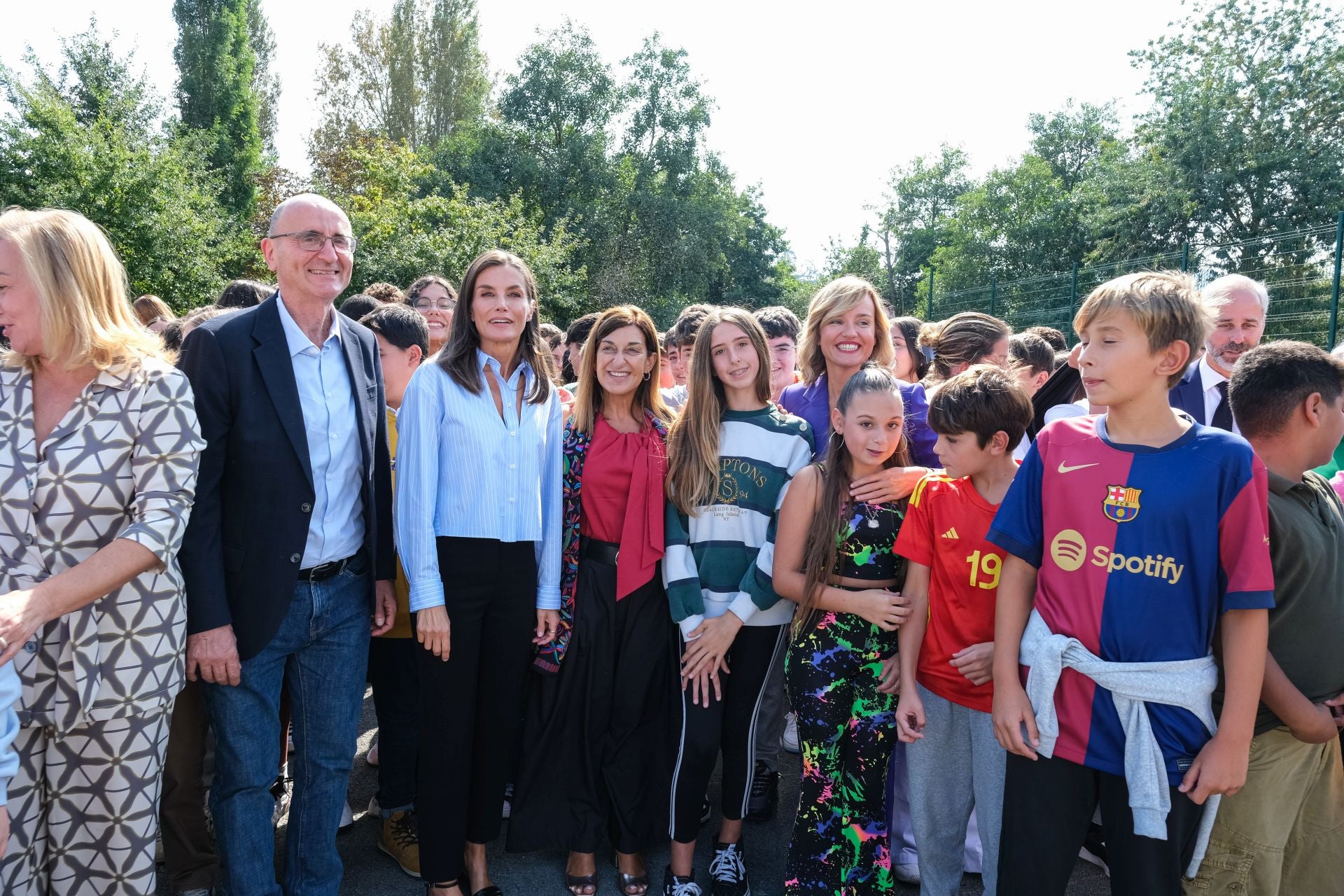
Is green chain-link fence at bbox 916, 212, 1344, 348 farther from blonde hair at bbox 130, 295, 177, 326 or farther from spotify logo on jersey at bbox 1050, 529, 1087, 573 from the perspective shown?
blonde hair at bbox 130, 295, 177, 326

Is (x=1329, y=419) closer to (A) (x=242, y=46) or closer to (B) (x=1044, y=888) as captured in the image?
(B) (x=1044, y=888)

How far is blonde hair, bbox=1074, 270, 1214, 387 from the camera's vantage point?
2.12 metres

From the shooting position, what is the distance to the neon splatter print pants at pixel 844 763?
2.76m

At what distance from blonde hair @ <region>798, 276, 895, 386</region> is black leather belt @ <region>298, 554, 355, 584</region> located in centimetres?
214

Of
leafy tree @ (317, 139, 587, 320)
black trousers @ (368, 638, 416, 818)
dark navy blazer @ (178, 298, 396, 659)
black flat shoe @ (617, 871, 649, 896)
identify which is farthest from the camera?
leafy tree @ (317, 139, 587, 320)

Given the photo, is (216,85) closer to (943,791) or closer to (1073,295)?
(1073,295)

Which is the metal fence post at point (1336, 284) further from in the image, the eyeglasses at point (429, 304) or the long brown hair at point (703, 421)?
the eyeglasses at point (429, 304)

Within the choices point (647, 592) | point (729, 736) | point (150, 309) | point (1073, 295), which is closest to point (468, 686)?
point (647, 592)

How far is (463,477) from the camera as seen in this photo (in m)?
2.87

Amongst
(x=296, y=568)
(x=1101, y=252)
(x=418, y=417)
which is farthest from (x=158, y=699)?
(x=1101, y=252)

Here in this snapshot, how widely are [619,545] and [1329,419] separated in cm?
233

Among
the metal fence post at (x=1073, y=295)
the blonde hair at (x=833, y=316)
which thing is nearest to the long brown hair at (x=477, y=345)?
the blonde hair at (x=833, y=316)

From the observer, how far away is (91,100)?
19.1 m

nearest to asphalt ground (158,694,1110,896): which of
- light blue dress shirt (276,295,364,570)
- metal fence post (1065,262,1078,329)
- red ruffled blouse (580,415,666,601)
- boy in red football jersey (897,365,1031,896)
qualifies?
boy in red football jersey (897,365,1031,896)
